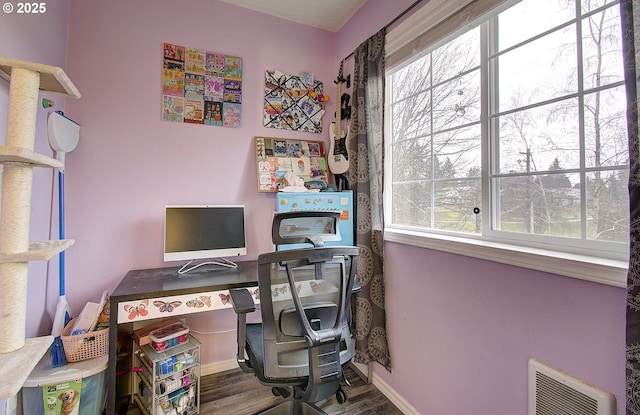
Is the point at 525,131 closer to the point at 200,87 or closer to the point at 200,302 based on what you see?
the point at 200,302

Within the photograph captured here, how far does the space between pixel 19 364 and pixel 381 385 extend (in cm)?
181

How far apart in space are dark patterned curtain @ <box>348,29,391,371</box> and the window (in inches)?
7.3

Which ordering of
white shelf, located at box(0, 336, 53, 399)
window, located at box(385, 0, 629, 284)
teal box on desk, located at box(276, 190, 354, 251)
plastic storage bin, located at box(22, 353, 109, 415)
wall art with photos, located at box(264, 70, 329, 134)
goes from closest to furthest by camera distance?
1. white shelf, located at box(0, 336, 53, 399)
2. window, located at box(385, 0, 629, 284)
3. plastic storage bin, located at box(22, 353, 109, 415)
4. teal box on desk, located at box(276, 190, 354, 251)
5. wall art with photos, located at box(264, 70, 329, 134)

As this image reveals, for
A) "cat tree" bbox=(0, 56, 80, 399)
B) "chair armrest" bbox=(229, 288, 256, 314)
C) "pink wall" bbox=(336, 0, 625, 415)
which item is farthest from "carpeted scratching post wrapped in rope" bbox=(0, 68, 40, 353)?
"pink wall" bbox=(336, 0, 625, 415)

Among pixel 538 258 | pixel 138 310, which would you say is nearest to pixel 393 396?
pixel 538 258

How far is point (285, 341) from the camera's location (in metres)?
1.26

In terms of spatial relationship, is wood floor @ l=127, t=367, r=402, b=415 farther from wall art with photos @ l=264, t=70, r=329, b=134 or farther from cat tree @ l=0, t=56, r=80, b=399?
wall art with photos @ l=264, t=70, r=329, b=134

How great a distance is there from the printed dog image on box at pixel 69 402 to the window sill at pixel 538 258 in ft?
6.07

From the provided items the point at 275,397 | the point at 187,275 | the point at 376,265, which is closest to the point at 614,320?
the point at 376,265

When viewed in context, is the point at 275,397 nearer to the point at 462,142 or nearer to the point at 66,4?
the point at 462,142

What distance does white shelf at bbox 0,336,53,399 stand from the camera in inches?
28.4

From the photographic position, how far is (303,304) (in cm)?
126

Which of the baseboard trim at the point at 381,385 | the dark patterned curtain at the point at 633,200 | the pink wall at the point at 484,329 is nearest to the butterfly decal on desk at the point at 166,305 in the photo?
the baseboard trim at the point at 381,385

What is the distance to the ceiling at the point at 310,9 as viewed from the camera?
2174mm
